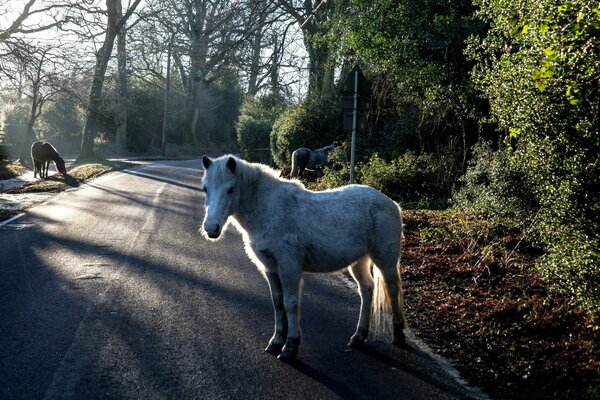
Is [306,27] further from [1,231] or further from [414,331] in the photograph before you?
[414,331]

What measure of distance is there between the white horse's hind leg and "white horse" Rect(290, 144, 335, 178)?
15.7 m

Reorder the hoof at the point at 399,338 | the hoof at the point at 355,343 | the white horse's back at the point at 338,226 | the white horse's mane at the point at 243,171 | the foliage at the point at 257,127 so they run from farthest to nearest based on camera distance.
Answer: the foliage at the point at 257,127 → the hoof at the point at 399,338 → the hoof at the point at 355,343 → the white horse's back at the point at 338,226 → the white horse's mane at the point at 243,171

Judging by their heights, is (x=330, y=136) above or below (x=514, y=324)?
above

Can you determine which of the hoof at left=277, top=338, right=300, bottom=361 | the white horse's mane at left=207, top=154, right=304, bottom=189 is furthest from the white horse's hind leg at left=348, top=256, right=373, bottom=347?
the white horse's mane at left=207, top=154, right=304, bottom=189

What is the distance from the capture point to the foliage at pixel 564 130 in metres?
5.18

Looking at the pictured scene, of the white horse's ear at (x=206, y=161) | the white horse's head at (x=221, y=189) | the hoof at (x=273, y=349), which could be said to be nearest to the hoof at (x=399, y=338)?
the hoof at (x=273, y=349)

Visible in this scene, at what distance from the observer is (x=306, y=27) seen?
27609 mm

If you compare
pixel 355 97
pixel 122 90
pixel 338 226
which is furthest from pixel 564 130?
pixel 122 90

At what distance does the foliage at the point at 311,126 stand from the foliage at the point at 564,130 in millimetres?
17698

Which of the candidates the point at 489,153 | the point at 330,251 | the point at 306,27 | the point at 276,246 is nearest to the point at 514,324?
the point at 330,251

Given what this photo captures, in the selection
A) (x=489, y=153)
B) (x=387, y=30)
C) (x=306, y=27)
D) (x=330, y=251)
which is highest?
(x=306, y=27)

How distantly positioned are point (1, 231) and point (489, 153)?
447 inches

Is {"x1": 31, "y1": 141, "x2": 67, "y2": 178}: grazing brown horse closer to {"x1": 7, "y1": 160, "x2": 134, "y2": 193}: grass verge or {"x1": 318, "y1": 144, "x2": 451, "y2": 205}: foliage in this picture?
{"x1": 7, "y1": 160, "x2": 134, "y2": 193}: grass verge

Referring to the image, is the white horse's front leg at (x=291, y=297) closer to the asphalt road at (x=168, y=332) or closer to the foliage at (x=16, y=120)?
the asphalt road at (x=168, y=332)
